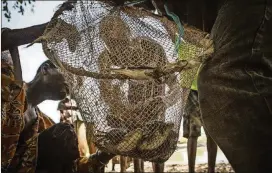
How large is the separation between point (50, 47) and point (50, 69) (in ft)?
5.45

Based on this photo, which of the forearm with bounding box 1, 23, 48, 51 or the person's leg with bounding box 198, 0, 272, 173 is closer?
the person's leg with bounding box 198, 0, 272, 173

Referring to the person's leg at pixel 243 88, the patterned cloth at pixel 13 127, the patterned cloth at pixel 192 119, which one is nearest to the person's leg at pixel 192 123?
the patterned cloth at pixel 192 119

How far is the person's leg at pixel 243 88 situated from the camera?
3.28 ft

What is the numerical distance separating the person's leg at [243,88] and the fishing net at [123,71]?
12 cm

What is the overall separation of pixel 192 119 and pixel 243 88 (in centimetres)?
369

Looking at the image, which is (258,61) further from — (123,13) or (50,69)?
(50,69)

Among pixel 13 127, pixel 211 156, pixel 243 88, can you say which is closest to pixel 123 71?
pixel 243 88

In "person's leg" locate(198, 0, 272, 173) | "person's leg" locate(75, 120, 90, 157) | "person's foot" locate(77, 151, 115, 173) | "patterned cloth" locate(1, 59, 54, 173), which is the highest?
"person's leg" locate(198, 0, 272, 173)

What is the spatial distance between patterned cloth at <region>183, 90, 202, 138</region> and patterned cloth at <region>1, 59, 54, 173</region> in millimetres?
2751

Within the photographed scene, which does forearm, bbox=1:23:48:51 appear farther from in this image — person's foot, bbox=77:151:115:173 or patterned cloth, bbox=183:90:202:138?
patterned cloth, bbox=183:90:202:138

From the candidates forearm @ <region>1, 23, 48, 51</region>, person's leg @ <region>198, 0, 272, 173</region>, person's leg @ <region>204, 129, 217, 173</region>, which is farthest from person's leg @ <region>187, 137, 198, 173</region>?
person's leg @ <region>198, 0, 272, 173</region>

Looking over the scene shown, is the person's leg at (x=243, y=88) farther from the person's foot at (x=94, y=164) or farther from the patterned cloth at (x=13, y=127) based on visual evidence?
the person's foot at (x=94, y=164)

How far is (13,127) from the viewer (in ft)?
6.75

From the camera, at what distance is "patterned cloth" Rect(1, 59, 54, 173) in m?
1.91
